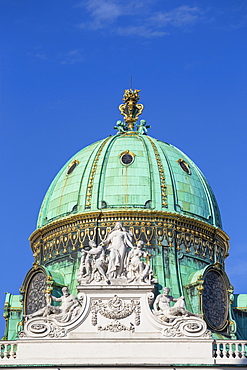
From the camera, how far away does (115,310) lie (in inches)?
1774

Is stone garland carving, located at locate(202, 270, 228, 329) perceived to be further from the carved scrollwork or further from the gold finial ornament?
the gold finial ornament

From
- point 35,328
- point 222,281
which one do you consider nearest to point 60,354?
point 35,328

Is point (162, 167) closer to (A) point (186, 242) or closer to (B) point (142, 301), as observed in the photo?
(A) point (186, 242)

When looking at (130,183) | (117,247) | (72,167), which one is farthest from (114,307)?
(72,167)

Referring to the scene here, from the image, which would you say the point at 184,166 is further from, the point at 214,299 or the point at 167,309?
the point at 167,309

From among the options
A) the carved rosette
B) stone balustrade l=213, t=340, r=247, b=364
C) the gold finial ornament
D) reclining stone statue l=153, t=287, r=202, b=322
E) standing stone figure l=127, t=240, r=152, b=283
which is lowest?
stone balustrade l=213, t=340, r=247, b=364

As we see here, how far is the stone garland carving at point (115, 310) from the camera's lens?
4491 cm

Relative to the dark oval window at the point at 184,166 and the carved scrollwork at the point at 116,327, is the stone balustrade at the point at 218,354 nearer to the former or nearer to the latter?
the carved scrollwork at the point at 116,327

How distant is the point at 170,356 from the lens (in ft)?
145

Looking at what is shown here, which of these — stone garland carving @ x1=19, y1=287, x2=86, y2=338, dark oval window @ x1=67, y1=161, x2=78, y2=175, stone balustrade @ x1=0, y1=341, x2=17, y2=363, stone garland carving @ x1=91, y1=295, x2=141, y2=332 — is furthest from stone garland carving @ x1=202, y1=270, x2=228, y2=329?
stone balustrade @ x1=0, y1=341, x2=17, y2=363

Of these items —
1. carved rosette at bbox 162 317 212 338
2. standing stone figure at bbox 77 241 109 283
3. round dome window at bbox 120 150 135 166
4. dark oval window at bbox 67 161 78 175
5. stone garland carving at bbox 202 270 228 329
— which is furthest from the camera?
dark oval window at bbox 67 161 78 175

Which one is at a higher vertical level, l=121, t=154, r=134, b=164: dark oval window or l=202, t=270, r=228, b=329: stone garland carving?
l=121, t=154, r=134, b=164: dark oval window

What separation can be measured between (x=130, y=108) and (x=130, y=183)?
197 inches

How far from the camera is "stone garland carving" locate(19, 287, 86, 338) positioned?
4491 centimetres
